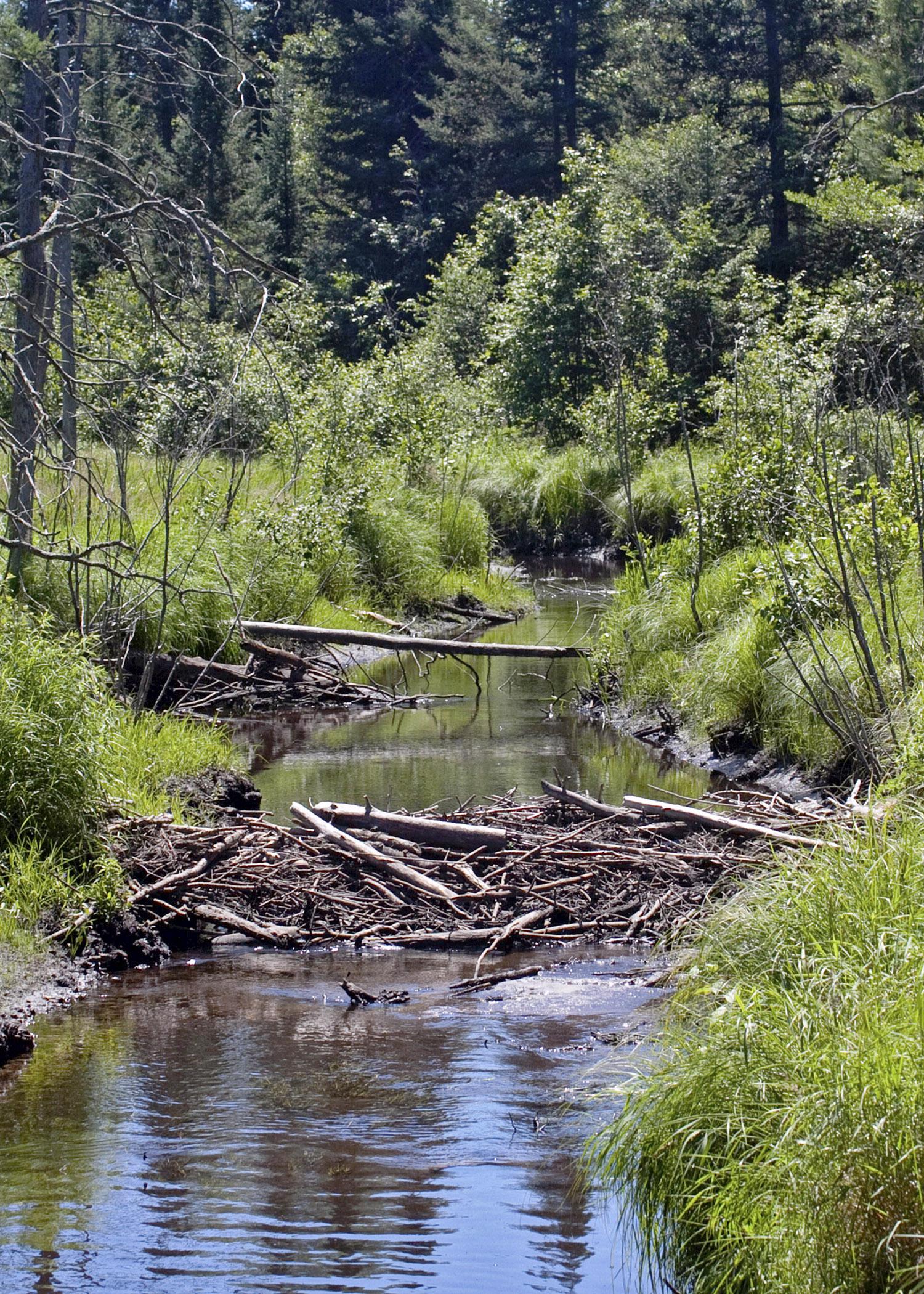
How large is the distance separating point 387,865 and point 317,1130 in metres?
2.70

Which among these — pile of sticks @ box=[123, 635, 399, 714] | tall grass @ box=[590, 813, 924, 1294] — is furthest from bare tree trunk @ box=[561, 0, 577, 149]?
tall grass @ box=[590, 813, 924, 1294]

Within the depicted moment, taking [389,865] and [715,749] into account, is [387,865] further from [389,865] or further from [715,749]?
[715,749]

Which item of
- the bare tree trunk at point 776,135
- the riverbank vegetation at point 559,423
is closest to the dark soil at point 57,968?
the riverbank vegetation at point 559,423

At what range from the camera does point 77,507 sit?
13328 mm

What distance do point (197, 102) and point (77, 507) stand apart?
26.9m

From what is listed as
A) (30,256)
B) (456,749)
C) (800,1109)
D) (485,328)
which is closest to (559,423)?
(485,328)

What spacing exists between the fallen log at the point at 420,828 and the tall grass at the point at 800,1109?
2.98 metres

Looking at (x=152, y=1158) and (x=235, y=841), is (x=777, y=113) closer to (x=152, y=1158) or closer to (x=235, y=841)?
(x=235, y=841)

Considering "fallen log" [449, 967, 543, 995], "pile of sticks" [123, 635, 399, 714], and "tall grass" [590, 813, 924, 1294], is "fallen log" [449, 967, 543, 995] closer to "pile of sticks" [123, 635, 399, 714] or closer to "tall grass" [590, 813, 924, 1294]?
"tall grass" [590, 813, 924, 1294]

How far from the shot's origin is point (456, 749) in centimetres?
1252

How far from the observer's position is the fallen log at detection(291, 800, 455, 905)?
311 inches

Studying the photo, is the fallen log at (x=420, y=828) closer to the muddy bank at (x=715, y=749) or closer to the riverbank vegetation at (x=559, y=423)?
the riverbank vegetation at (x=559, y=423)

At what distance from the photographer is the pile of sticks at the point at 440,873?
770 centimetres

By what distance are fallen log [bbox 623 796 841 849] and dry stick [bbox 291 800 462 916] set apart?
132 centimetres
